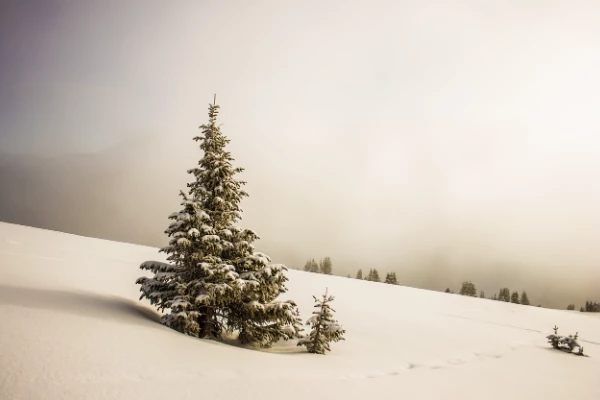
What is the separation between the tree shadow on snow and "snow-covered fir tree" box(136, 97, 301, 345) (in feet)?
5.10

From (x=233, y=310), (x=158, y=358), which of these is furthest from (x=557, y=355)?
(x=158, y=358)

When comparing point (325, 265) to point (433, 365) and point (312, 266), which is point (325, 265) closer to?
point (312, 266)

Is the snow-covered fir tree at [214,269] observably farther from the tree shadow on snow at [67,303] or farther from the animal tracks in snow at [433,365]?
the animal tracks in snow at [433,365]

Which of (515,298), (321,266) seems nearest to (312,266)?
(321,266)

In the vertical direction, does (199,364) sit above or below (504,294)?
above

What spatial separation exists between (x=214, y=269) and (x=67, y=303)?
4.22m

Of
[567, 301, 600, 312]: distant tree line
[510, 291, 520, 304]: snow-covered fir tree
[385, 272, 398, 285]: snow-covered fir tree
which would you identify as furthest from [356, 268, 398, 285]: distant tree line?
[567, 301, 600, 312]: distant tree line

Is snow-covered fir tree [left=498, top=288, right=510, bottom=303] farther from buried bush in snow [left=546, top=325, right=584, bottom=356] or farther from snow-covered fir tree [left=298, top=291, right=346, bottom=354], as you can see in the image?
snow-covered fir tree [left=298, top=291, right=346, bottom=354]

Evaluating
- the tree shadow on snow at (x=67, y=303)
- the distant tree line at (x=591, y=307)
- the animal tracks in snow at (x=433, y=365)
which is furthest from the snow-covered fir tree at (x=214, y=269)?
the distant tree line at (x=591, y=307)

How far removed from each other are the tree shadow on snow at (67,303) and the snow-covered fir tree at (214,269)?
1.55m

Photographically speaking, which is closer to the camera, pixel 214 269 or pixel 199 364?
pixel 199 364

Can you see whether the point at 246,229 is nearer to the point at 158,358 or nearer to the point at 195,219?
the point at 195,219

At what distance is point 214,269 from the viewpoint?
10773mm

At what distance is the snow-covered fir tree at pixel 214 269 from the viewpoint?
10852 mm
